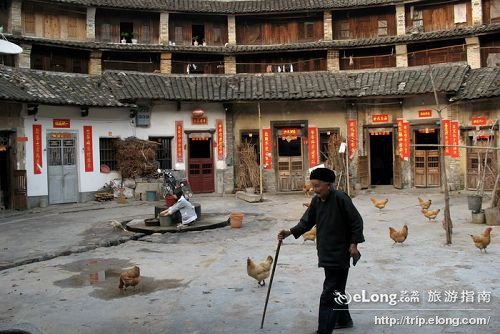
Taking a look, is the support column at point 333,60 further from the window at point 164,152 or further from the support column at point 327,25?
the window at point 164,152

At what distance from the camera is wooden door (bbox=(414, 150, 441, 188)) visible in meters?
18.7

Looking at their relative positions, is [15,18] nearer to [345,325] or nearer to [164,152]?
[164,152]

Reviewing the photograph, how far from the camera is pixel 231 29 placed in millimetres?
21047

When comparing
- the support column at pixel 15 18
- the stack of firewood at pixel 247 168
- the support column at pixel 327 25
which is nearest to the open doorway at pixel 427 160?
the support column at pixel 327 25

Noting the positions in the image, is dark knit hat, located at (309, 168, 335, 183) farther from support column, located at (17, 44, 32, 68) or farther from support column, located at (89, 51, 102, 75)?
support column, located at (89, 51, 102, 75)

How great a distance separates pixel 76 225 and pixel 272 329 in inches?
350

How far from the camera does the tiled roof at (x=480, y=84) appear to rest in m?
16.4

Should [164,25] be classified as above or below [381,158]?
above

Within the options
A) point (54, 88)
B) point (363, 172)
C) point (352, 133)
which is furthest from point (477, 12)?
point (54, 88)

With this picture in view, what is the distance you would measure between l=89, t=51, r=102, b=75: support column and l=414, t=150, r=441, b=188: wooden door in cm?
1281

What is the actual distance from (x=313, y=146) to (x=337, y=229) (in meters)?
15.3

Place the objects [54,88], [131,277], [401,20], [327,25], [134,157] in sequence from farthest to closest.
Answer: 1. [327,25]
2. [401,20]
3. [134,157]
4. [54,88]
5. [131,277]

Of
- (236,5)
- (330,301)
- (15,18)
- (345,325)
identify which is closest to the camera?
(330,301)

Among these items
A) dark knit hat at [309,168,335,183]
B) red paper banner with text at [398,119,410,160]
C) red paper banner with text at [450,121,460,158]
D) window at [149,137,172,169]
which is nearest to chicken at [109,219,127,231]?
dark knit hat at [309,168,335,183]
